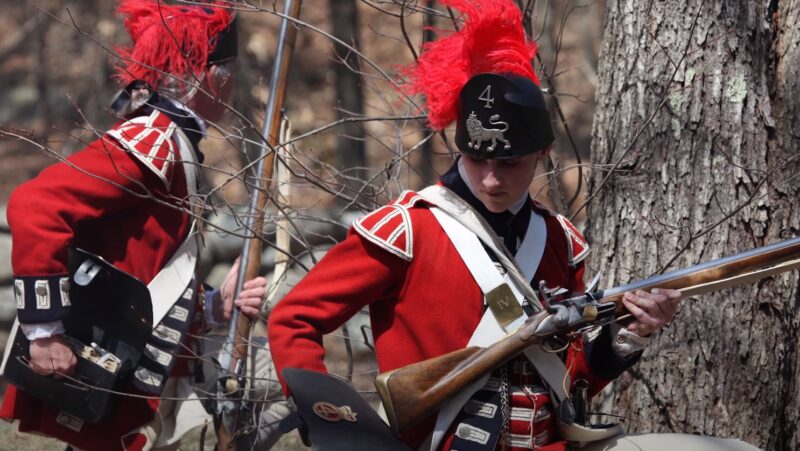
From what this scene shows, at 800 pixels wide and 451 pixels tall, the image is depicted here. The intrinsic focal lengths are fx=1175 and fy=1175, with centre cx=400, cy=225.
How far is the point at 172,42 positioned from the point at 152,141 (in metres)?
0.43

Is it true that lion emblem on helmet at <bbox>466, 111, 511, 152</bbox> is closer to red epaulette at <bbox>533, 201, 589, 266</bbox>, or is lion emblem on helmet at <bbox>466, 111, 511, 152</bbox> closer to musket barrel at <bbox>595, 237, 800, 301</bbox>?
red epaulette at <bbox>533, 201, 589, 266</bbox>

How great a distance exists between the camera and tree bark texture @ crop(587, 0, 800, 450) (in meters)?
4.35

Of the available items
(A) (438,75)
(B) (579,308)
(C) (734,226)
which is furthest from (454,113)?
(C) (734,226)

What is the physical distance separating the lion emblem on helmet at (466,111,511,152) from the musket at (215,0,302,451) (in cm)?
140

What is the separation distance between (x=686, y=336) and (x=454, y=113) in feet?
4.70

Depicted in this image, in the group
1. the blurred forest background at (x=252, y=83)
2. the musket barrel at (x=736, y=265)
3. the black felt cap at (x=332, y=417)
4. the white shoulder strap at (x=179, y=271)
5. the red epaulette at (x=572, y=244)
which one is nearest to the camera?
the black felt cap at (x=332, y=417)

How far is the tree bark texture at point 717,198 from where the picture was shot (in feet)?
14.3

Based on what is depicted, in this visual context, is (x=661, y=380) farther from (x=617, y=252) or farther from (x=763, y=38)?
(x=763, y=38)

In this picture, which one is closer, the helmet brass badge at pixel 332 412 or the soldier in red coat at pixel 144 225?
the helmet brass badge at pixel 332 412

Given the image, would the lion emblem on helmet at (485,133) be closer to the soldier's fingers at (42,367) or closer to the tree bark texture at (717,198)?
the tree bark texture at (717,198)

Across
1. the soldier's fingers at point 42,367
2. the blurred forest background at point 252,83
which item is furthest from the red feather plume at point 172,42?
the blurred forest background at point 252,83

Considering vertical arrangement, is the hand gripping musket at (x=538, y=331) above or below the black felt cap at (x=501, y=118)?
below

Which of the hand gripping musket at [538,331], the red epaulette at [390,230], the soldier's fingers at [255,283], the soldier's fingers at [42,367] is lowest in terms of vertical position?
the soldier's fingers at [42,367]

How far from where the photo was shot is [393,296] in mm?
3461
